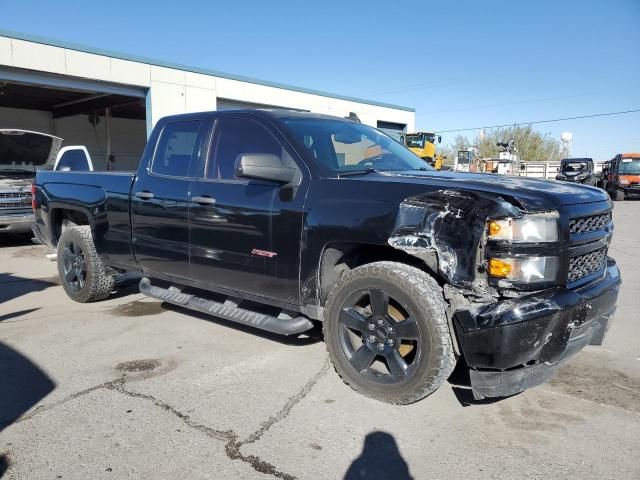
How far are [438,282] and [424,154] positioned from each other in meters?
23.5

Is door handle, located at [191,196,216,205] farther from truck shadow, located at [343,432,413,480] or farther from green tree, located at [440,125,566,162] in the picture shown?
green tree, located at [440,125,566,162]

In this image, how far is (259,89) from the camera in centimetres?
1917

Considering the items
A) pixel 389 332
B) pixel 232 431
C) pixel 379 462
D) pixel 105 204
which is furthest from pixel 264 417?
pixel 105 204

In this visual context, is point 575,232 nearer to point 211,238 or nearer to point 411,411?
point 411,411

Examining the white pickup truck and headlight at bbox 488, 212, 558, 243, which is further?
the white pickup truck

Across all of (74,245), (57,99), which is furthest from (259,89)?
(74,245)

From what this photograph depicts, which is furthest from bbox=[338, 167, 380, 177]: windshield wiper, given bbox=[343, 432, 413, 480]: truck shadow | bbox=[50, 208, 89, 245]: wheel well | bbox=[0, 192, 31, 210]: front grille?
bbox=[0, 192, 31, 210]: front grille

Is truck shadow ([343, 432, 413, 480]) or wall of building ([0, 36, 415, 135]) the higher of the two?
wall of building ([0, 36, 415, 135])

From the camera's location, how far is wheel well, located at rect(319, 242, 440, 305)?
3473mm

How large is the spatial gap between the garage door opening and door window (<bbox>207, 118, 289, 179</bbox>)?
13.4 meters

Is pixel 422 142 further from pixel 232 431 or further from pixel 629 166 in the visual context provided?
pixel 232 431

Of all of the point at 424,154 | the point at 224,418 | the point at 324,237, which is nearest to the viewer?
the point at 224,418

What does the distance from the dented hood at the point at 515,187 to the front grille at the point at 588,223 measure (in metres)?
0.11

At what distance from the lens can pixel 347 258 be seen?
3654 mm
